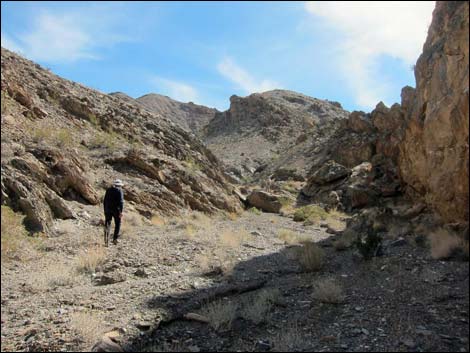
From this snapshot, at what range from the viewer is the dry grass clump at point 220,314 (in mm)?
6020

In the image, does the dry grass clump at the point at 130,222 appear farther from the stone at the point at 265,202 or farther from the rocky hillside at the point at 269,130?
the rocky hillside at the point at 269,130

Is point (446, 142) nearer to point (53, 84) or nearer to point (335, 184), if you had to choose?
point (53, 84)

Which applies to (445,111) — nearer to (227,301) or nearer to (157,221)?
(227,301)

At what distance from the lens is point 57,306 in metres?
6.55

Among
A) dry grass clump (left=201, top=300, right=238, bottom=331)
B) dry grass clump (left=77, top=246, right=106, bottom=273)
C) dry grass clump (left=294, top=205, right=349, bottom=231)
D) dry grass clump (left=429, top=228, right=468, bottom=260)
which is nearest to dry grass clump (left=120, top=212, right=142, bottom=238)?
dry grass clump (left=77, top=246, right=106, bottom=273)

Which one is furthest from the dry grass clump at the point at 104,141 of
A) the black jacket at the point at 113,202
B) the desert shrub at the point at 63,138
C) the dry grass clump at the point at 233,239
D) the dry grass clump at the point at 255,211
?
the dry grass clump at the point at 255,211

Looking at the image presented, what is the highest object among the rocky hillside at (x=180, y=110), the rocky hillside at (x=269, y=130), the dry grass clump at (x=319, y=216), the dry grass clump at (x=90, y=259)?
the rocky hillside at (x=180, y=110)

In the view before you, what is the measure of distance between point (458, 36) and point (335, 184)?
67.9 ft

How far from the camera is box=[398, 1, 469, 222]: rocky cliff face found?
9.76 metres

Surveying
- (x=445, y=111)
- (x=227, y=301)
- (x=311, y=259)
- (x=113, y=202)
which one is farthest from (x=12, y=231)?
(x=445, y=111)

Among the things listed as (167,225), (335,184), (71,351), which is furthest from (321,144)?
(71,351)

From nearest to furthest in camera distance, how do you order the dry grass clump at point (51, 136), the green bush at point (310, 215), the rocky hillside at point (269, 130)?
the dry grass clump at point (51, 136)
the green bush at point (310, 215)
the rocky hillside at point (269, 130)

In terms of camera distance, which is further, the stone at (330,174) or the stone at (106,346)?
the stone at (330,174)

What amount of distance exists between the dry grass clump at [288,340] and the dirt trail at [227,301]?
16 millimetres
